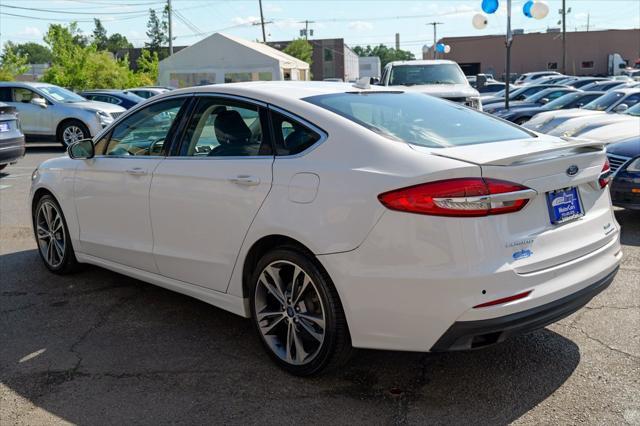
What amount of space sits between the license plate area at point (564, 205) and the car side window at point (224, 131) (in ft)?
5.11

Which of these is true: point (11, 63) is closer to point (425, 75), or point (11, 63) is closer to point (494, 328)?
point (425, 75)

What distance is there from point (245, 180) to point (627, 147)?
5.11 m

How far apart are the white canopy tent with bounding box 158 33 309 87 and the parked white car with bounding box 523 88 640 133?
113 feet

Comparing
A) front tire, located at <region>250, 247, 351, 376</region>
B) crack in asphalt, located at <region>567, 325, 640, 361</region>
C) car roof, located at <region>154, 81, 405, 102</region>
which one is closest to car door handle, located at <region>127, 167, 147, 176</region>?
car roof, located at <region>154, 81, 405, 102</region>

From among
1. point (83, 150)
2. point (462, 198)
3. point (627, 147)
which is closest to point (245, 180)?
point (462, 198)

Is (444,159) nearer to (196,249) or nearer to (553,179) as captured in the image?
(553,179)

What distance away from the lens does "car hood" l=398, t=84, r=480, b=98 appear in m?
12.8

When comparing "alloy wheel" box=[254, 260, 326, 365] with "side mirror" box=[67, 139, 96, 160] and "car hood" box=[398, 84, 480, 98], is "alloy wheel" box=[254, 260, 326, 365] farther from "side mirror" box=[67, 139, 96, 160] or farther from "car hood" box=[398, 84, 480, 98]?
"car hood" box=[398, 84, 480, 98]

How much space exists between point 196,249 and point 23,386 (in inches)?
48.5

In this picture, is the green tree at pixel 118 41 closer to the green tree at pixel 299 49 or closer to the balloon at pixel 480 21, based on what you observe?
the green tree at pixel 299 49

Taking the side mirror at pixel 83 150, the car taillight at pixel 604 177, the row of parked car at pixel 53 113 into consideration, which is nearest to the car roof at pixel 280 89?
the side mirror at pixel 83 150

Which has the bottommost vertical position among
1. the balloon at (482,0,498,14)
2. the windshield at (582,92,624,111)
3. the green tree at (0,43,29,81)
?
the windshield at (582,92,624,111)

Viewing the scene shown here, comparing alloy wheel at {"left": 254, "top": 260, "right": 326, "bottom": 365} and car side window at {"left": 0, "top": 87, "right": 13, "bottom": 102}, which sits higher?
car side window at {"left": 0, "top": 87, "right": 13, "bottom": 102}

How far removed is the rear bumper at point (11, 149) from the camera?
1105cm
